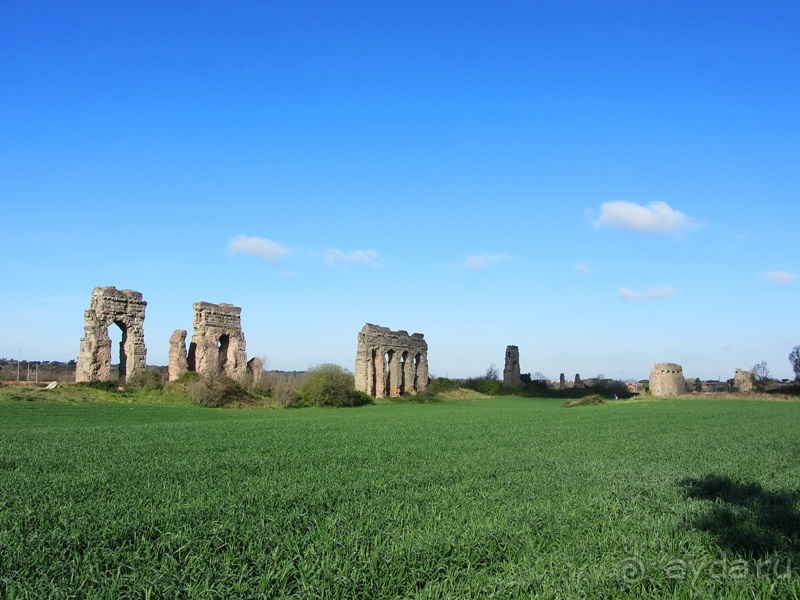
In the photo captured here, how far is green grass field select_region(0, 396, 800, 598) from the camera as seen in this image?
429 centimetres

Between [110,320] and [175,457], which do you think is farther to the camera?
[110,320]

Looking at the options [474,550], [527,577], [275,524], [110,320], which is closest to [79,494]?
[275,524]

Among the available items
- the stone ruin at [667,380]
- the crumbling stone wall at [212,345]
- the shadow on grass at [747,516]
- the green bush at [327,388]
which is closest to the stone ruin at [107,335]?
the crumbling stone wall at [212,345]

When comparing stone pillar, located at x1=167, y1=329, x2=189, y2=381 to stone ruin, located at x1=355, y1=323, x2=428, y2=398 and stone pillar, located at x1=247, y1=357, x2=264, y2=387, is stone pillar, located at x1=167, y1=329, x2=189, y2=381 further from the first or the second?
stone ruin, located at x1=355, y1=323, x2=428, y2=398

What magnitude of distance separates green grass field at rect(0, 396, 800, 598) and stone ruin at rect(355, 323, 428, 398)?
29.2 metres

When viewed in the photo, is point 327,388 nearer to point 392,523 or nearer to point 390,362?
point 390,362

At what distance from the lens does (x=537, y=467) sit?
9.23 metres

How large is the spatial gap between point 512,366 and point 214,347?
91.2ft

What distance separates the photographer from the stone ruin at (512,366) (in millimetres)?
53819

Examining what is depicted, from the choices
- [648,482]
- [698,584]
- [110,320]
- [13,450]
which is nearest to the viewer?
[698,584]

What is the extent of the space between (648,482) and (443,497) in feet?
9.25

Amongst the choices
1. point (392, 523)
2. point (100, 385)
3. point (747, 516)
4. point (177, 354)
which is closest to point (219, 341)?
point (177, 354)

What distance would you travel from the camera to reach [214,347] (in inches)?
1348

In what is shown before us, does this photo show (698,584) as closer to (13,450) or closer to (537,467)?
(537,467)
